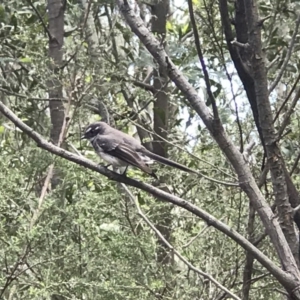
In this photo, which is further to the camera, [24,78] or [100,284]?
A: [24,78]

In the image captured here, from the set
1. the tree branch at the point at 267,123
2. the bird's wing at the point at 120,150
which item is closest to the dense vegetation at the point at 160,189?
the tree branch at the point at 267,123

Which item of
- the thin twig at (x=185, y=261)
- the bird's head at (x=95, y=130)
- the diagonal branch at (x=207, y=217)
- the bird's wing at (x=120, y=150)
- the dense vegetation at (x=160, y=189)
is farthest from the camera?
the bird's head at (x=95, y=130)

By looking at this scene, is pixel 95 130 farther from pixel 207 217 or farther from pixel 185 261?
pixel 207 217

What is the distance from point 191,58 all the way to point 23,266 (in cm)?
115

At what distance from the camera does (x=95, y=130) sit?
259 centimetres

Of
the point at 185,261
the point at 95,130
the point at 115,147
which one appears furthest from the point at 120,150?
the point at 185,261

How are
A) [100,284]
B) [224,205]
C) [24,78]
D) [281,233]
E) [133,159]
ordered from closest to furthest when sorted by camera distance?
[281,233] → [100,284] → [133,159] → [224,205] → [24,78]

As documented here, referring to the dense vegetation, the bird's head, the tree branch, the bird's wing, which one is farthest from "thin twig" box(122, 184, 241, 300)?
the bird's head

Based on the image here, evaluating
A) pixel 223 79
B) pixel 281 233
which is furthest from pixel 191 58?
pixel 281 233

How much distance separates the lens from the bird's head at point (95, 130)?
8.35 feet

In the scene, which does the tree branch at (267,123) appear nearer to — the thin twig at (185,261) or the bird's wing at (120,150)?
the thin twig at (185,261)

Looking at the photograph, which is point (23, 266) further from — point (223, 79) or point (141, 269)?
point (223, 79)

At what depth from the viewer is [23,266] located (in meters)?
2.19

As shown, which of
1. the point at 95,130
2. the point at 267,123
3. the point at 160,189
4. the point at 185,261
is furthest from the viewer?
the point at 95,130
